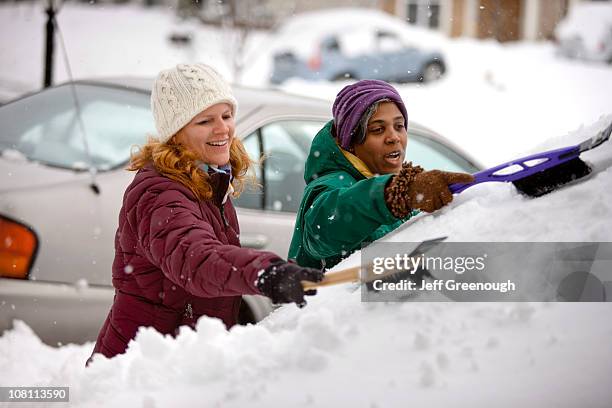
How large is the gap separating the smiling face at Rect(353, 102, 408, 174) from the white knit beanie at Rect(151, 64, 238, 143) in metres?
0.47

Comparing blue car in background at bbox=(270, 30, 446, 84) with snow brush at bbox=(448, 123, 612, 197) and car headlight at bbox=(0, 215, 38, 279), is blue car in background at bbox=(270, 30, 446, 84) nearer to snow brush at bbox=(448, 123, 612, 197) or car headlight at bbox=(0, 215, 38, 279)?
car headlight at bbox=(0, 215, 38, 279)

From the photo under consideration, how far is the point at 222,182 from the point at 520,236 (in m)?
0.96

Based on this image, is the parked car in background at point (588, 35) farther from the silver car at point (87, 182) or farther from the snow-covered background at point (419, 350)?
the snow-covered background at point (419, 350)

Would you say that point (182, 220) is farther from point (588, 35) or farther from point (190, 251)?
point (588, 35)

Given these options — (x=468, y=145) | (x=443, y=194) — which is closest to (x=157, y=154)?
(x=443, y=194)

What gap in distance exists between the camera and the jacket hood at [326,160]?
2756 mm

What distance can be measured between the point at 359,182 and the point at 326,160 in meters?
0.39

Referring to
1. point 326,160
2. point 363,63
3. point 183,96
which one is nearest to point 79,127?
point 183,96

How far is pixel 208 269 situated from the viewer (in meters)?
2.17

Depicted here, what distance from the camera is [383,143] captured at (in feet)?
9.14

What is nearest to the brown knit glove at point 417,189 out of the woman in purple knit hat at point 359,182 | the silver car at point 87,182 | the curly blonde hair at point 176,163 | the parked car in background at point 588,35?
the woman in purple knit hat at point 359,182

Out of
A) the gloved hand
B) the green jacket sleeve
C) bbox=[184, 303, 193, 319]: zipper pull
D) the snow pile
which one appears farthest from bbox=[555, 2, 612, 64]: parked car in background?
the gloved hand

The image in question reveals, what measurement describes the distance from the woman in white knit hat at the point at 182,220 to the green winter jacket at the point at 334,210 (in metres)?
0.25

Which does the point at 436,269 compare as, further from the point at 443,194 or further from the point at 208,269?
the point at 208,269
